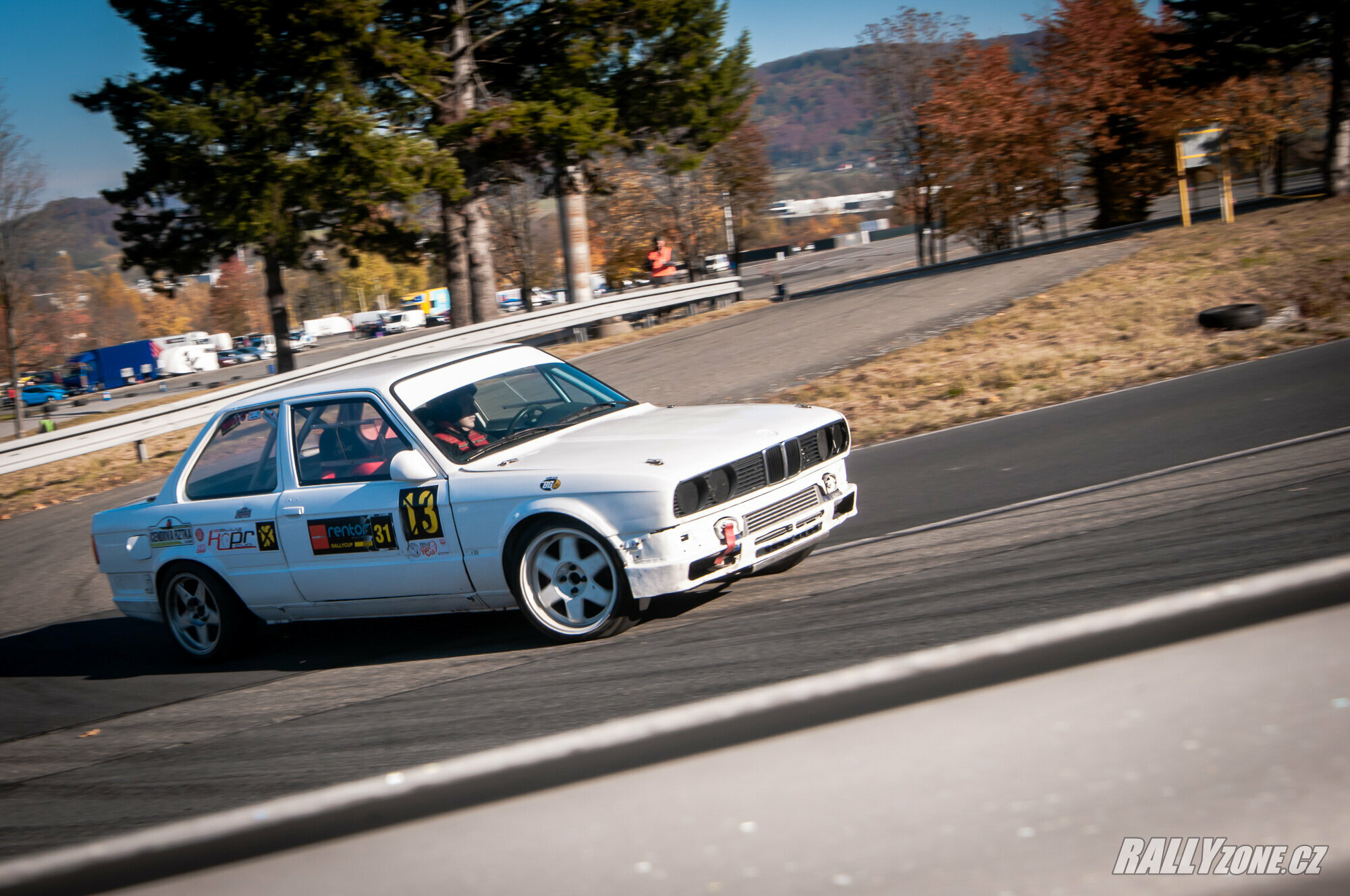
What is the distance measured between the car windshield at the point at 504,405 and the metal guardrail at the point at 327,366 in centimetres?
450

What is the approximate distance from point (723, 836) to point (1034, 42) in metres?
32.1

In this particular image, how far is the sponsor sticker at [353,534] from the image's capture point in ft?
19.8

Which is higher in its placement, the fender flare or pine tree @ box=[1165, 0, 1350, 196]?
pine tree @ box=[1165, 0, 1350, 196]

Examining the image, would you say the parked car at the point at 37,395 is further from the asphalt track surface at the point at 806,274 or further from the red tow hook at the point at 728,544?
the red tow hook at the point at 728,544

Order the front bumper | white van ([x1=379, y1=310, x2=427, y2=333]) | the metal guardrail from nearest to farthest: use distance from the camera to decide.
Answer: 1. the front bumper
2. the metal guardrail
3. white van ([x1=379, y1=310, x2=427, y2=333])

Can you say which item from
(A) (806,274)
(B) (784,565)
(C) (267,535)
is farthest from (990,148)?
(A) (806,274)

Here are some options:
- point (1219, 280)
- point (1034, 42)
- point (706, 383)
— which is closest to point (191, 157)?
point (706, 383)

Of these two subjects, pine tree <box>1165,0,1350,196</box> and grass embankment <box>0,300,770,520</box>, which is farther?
pine tree <box>1165,0,1350,196</box>

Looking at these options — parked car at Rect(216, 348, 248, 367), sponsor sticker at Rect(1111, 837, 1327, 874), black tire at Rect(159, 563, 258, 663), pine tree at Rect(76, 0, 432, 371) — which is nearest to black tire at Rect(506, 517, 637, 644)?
black tire at Rect(159, 563, 258, 663)

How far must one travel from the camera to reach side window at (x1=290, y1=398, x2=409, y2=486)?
20.6ft

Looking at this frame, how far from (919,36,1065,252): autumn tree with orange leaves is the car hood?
25.2 m

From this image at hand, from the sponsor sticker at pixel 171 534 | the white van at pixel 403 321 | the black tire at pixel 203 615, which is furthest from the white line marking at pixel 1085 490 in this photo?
the white van at pixel 403 321

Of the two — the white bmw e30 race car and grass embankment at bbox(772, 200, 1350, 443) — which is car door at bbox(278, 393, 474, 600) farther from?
grass embankment at bbox(772, 200, 1350, 443)

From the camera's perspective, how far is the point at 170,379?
256 ft
